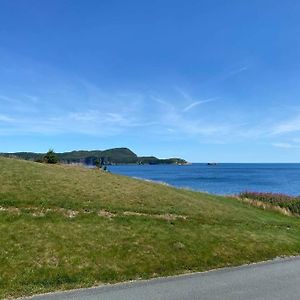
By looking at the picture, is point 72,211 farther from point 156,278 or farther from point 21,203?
point 156,278

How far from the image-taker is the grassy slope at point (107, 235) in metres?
11.5

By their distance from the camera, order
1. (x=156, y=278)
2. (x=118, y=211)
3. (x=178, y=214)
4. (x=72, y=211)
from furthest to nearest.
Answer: (x=178, y=214) < (x=118, y=211) < (x=72, y=211) < (x=156, y=278)

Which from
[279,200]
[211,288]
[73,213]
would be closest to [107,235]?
[73,213]

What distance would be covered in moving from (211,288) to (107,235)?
5.17 meters

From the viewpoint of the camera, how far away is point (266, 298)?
975 centimetres

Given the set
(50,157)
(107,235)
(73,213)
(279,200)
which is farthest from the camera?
(50,157)

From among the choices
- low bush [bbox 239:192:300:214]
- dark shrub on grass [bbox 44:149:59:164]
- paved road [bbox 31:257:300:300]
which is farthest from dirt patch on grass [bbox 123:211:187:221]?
dark shrub on grass [bbox 44:149:59:164]

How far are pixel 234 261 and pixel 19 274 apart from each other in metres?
7.19

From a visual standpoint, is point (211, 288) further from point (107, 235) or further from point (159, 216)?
point (159, 216)

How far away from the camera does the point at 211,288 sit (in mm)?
10570

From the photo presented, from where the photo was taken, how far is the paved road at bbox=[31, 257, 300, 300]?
9.79 m

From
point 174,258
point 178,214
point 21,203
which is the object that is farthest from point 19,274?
point 178,214

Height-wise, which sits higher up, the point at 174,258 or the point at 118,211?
the point at 118,211

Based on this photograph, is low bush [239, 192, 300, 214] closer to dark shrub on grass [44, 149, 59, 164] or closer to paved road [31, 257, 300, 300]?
dark shrub on grass [44, 149, 59, 164]
